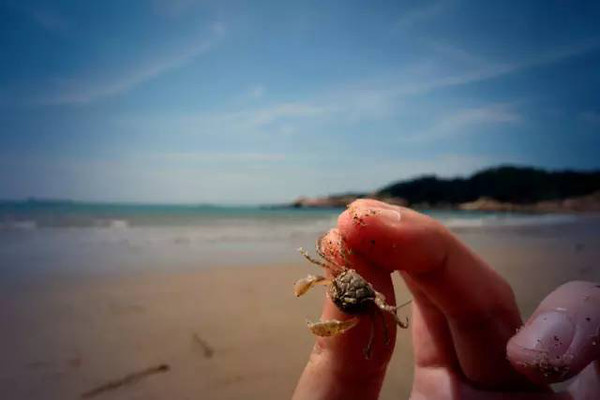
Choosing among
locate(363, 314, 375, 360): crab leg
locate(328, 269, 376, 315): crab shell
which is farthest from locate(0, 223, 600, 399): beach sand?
locate(328, 269, 376, 315): crab shell

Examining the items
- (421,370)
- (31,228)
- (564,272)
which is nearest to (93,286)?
(421,370)

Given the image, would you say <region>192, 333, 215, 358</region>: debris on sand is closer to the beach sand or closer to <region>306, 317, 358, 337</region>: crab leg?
the beach sand

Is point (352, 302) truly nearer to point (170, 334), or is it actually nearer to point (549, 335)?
point (549, 335)

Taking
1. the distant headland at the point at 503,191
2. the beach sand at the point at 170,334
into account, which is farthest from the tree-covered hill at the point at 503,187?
the beach sand at the point at 170,334

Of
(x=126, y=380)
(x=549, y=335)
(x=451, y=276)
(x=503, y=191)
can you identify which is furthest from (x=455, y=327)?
(x=503, y=191)

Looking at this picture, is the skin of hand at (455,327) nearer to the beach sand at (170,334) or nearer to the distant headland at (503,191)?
the beach sand at (170,334)

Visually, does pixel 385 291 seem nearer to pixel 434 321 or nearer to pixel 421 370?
pixel 434 321

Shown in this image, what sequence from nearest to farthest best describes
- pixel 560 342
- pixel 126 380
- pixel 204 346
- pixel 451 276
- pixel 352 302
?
pixel 560 342 → pixel 352 302 → pixel 451 276 → pixel 126 380 → pixel 204 346
